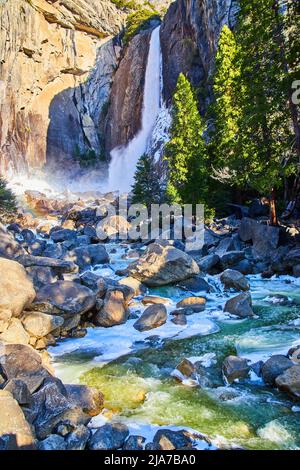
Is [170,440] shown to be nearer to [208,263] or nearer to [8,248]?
[8,248]

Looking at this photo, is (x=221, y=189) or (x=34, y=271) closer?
(x=34, y=271)

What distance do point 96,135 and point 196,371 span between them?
5519 centimetres

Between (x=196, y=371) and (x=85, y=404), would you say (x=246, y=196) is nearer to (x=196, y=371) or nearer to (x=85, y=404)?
(x=196, y=371)

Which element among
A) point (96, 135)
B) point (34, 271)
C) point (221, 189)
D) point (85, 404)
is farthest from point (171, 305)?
point (96, 135)

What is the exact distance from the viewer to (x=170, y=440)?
4852mm

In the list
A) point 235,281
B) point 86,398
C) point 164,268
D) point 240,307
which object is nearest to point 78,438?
point 86,398

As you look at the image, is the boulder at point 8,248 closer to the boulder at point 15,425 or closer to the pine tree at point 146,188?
the boulder at point 15,425

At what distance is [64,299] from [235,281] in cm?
634

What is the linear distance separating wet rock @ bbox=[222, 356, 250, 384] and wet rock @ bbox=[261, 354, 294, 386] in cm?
35

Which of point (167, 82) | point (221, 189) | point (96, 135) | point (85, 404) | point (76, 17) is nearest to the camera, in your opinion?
point (85, 404)

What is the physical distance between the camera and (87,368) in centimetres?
749

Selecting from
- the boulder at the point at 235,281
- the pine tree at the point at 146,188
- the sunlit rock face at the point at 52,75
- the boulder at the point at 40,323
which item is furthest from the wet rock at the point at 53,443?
the sunlit rock face at the point at 52,75

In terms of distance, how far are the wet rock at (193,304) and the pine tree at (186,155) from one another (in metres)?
14.0

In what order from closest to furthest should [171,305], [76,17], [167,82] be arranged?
[171,305] → [167,82] → [76,17]
